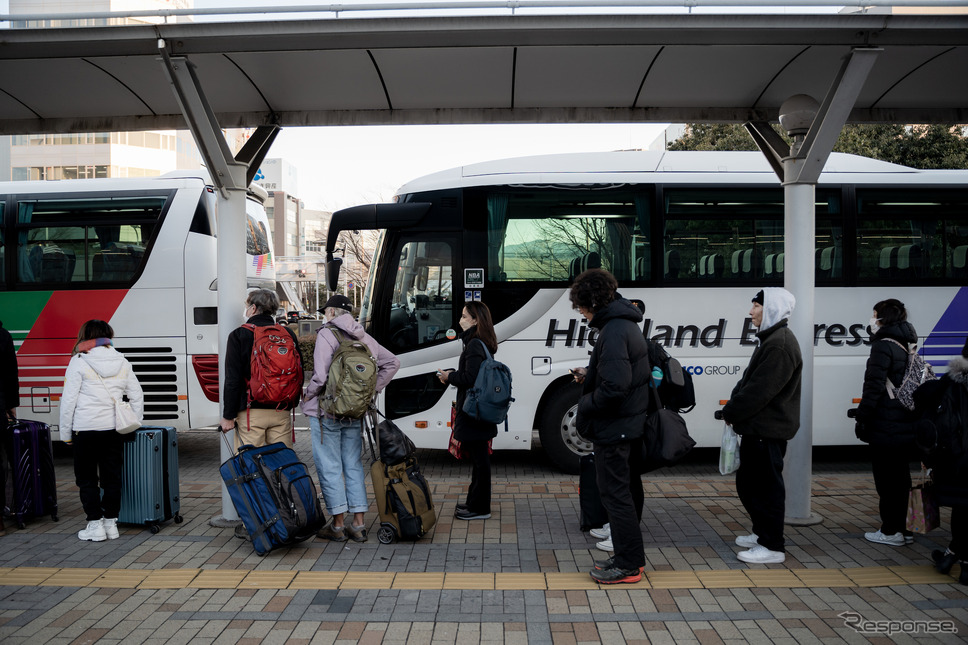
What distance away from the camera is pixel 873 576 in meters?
4.91

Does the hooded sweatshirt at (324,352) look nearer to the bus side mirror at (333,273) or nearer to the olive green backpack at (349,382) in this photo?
the olive green backpack at (349,382)

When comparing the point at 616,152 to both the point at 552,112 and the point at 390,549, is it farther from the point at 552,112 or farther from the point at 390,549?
the point at 390,549

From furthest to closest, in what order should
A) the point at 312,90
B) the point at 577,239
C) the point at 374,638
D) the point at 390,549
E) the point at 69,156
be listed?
the point at 69,156, the point at 577,239, the point at 312,90, the point at 390,549, the point at 374,638

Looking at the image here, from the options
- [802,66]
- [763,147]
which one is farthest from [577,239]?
[802,66]

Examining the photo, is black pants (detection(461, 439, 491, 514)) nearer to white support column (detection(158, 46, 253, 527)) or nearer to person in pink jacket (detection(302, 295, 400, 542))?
person in pink jacket (detection(302, 295, 400, 542))

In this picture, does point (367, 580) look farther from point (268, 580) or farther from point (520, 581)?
point (520, 581)

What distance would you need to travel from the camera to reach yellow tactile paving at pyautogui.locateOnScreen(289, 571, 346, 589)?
483cm

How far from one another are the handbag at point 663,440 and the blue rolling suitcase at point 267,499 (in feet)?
8.33

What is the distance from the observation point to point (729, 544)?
5617mm

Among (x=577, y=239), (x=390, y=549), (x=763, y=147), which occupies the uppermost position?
(x=763, y=147)

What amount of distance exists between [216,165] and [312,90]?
1.21 m

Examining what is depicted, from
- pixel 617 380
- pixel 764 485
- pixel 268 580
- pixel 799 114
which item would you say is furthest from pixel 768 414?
pixel 268 580

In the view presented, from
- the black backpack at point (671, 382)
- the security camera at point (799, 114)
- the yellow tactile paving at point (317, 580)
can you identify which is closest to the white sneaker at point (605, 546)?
the black backpack at point (671, 382)

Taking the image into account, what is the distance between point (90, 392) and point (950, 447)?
6123 millimetres
